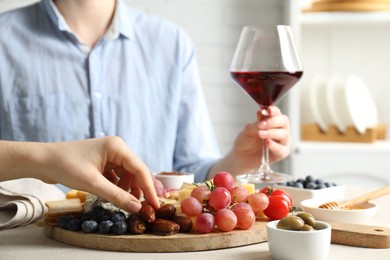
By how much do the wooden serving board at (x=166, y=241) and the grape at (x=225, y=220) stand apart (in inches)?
0.4

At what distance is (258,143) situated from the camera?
180 centimetres

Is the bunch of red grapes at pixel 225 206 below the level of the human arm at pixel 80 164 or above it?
below

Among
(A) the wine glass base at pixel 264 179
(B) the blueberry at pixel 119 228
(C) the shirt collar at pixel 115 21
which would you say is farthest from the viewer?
(C) the shirt collar at pixel 115 21

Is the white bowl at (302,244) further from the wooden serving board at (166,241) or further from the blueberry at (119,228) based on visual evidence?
the blueberry at (119,228)

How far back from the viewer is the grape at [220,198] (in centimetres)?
113

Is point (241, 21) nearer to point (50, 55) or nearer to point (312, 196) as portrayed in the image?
point (50, 55)

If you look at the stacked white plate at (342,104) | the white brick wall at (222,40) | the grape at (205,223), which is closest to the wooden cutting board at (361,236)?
the grape at (205,223)

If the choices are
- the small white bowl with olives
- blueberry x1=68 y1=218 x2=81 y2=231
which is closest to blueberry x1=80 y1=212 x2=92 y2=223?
blueberry x1=68 y1=218 x2=81 y2=231

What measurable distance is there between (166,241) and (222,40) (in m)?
2.33

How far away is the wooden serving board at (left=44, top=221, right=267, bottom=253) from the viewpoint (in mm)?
1074

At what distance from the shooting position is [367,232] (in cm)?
110

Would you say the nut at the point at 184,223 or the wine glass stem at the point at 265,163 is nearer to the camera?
the nut at the point at 184,223

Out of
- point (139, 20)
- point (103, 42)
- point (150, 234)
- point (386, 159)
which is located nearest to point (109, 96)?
point (103, 42)

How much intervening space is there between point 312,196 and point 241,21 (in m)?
2.06
